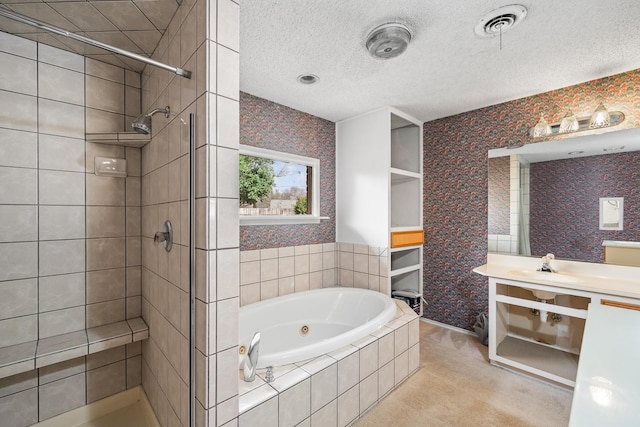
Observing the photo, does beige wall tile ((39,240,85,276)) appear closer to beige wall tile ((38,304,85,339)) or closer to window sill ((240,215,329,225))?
beige wall tile ((38,304,85,339))

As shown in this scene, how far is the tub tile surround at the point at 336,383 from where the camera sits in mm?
1376

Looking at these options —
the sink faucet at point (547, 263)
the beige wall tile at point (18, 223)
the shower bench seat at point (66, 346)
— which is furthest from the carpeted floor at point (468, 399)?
the beige wall tile at point (18, 223)

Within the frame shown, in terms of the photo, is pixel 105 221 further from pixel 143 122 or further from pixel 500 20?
pixel 500 20

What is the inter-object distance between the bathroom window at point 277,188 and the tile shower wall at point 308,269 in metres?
0.33

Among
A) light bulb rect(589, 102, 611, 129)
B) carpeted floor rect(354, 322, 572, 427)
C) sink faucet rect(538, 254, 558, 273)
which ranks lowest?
carpeted floor rect(354, 322, 572, 427)

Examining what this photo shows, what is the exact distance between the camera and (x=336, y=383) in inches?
65.7

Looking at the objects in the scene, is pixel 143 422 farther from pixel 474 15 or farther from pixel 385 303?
pixel 474 15

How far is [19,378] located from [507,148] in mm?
4043

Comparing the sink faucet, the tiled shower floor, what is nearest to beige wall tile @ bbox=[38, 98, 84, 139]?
the tiled shower floor

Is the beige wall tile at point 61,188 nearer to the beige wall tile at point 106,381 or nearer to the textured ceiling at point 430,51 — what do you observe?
the beige wall tile at point 106,381

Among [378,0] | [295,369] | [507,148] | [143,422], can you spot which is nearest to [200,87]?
[378,0]

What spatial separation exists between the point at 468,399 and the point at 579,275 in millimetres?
1420

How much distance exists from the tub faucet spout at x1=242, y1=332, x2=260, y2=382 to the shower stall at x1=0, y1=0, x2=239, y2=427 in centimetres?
20

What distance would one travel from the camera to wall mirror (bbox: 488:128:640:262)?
2174 mm
